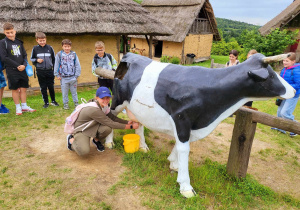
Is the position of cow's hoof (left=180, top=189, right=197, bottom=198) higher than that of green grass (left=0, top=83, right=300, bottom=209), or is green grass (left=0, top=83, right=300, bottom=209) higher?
cow's hoof (left=180, top=189, right=197, bottom=198)

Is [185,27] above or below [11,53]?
above

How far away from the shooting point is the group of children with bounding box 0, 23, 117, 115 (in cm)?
481

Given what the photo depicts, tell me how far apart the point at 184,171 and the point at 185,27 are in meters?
13.8

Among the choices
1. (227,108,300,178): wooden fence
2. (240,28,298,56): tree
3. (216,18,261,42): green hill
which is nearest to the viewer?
A: (227,108,300,178): wooden fence

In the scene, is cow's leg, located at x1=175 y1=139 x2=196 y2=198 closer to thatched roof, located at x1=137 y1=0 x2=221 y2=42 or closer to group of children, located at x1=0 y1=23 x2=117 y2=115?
group of children, located at x1=0 y1=23 x2=117 y2=115

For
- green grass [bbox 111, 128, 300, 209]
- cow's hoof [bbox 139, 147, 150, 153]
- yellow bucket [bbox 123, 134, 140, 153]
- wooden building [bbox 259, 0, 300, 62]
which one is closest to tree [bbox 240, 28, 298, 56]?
wooden building [bbox 259, 0, 300, 62]

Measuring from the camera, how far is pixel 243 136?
3.00m

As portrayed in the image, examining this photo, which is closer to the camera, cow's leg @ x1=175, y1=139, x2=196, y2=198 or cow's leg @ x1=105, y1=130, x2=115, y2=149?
cow's leg @ x1=175, y1=139, x2=196, y2=198

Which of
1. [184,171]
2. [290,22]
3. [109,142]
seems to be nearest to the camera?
[184,171]

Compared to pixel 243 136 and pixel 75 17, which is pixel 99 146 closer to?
pixel 243 136

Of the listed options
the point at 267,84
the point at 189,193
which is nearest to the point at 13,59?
the point at 189,193

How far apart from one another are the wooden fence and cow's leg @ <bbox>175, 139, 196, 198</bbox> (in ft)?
2.57

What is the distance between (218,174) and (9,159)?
128 inches

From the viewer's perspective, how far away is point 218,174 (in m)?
3.30
